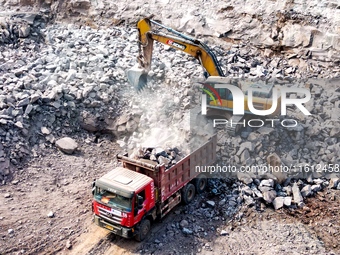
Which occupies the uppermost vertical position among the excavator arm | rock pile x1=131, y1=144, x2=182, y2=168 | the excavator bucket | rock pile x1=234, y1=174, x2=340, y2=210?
the excavator arm

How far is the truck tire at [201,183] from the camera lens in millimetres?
12930

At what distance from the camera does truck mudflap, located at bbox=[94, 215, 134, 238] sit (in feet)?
35.6

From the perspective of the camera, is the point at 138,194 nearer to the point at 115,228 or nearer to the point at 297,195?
the point at 115,228

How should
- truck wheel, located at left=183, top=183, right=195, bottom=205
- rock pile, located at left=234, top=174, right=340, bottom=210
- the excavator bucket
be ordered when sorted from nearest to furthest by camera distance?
truck wheel, located at left=183, top=183, right=195, bottom=205 < rock pile, located at left=234, top=174, right=340, bottom=210 < the excavator bucket

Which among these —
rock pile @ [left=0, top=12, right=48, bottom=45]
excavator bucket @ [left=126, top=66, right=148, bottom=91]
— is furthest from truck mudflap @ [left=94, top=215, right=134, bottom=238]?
rock pile @ [left=0, top=12, right=48, bottom=45]

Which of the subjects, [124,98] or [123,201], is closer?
[123,201]

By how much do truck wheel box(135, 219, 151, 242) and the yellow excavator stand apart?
Result: 4203mm

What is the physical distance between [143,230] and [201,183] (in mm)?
2511

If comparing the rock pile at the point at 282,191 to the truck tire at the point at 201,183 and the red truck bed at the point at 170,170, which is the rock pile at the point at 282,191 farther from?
the red truck bed at the point at 170,170

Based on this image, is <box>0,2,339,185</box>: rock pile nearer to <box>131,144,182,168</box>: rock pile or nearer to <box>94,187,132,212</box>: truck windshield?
<box>131,144,182,168</box>: rock pile

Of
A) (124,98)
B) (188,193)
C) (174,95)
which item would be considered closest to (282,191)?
(188,193)

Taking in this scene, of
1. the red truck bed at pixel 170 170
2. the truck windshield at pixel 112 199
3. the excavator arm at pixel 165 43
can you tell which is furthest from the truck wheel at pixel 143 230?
the excavator arm at pixel 165 43

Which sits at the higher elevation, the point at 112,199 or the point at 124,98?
the point at 124,98

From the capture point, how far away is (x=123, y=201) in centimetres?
1075
